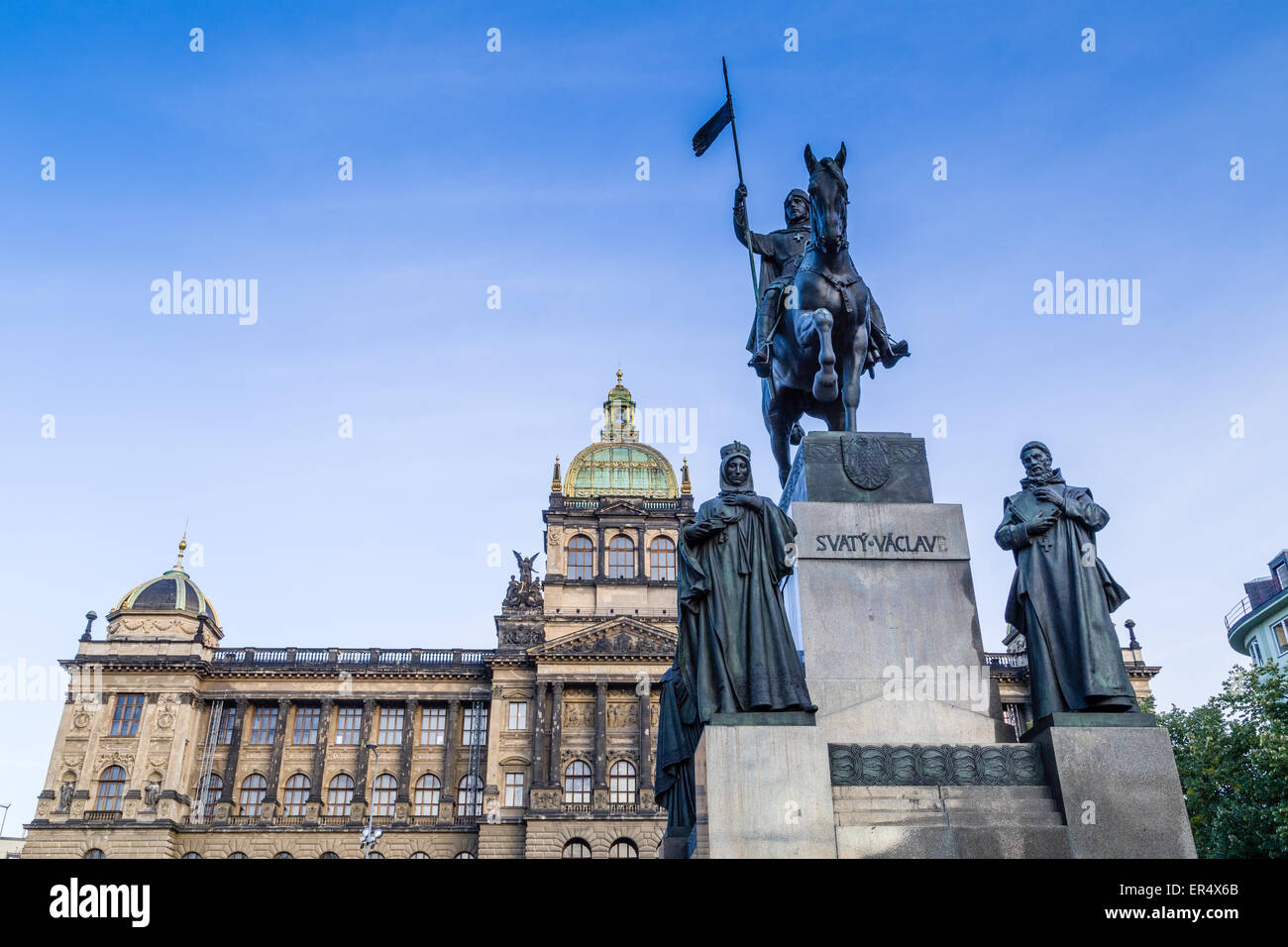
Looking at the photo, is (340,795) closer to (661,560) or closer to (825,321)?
(661,560)

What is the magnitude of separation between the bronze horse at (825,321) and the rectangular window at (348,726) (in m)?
58.4

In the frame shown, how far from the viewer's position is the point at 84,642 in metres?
62.6

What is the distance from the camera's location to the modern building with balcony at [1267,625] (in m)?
47.1

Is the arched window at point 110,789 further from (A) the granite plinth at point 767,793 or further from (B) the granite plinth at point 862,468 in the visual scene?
(A) the granite plinth at point 767,793

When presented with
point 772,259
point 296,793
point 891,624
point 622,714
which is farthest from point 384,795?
point 891,624

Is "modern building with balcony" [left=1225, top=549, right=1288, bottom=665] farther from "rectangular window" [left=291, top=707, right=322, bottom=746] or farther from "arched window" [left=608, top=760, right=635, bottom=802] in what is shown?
"rectangular window" [left=291, top=707, right=322, bottom=746]

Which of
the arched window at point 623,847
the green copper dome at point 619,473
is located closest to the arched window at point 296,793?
the arched window at point 623,847

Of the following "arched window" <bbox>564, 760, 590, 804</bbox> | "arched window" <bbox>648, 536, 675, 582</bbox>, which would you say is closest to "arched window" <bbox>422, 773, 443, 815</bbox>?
"arched window" <bbox>564, 760, 590, 804</bbox>

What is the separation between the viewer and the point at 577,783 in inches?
2281
